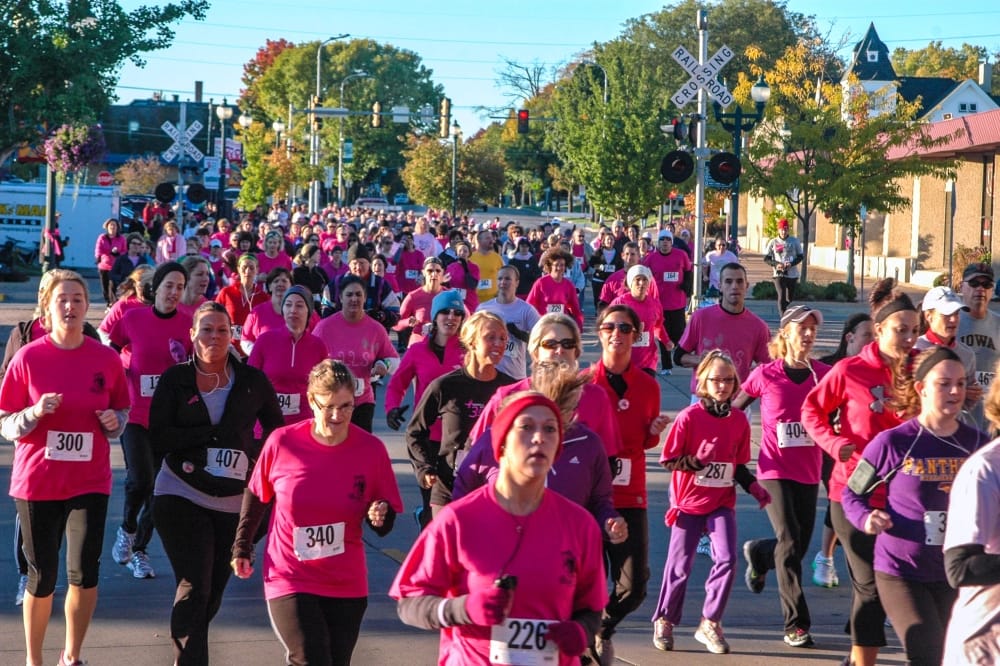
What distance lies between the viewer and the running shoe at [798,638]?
7.39 m

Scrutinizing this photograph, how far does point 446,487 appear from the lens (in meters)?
7.35

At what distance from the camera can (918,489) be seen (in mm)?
5543

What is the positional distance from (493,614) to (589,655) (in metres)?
2.78

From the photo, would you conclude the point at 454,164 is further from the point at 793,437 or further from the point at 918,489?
the point at 918,489

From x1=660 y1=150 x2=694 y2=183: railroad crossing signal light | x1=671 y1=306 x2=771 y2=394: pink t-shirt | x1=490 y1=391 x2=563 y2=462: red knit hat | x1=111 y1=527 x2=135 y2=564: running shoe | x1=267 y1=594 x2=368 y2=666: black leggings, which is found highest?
x1=660 y1=150 x2=694 y2=183: railroad crossing signal light

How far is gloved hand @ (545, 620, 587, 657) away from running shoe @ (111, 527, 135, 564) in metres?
5.47

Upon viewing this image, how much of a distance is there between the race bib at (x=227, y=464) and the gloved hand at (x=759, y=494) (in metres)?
2.50

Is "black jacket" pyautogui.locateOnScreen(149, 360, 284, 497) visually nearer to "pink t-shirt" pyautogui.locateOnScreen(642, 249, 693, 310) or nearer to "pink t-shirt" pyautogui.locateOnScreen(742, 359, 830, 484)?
"pink t-shirt" pyautogui.locateOnScreen(742, 359, 830, 484)

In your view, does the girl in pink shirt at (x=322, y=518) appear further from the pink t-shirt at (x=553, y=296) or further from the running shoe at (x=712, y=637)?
the pink t-shirt at (x=553, y=296)

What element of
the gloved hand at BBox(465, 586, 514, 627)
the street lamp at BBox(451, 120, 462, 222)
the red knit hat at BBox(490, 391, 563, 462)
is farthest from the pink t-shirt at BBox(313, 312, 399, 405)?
the street lamp at BBox(451, 120, 462, 222)

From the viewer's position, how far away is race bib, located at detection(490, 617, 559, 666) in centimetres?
404

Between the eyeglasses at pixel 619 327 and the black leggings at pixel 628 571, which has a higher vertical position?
the eyeglasses at pixel 619 327

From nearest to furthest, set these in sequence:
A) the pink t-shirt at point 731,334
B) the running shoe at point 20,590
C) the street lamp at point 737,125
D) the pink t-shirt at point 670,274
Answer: the running shoe at point 20,590
the pink t-shirt at point 731,334
the pink t-shirt at point 670,274
the street lamp at point 737,125

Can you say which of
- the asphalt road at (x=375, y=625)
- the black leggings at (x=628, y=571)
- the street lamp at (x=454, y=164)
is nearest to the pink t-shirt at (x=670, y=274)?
the asphalt road at (x=375, y=625)
